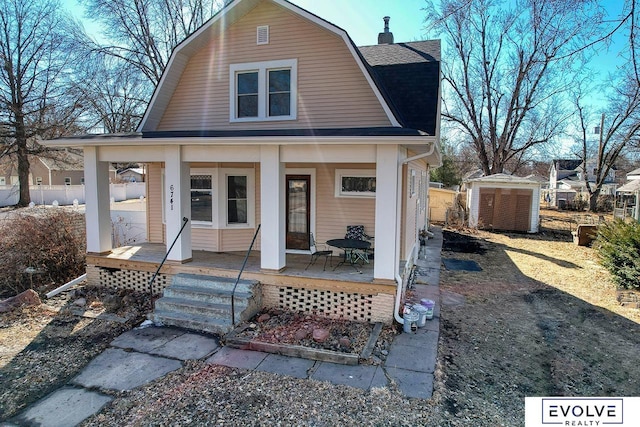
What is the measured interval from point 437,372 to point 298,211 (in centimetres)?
511

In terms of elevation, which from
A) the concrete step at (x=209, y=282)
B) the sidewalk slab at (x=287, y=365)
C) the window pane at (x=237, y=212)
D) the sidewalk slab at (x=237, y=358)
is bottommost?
the sidewalk slab at (x=287, y=365)

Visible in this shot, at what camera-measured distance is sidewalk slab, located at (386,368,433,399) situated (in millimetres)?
4586

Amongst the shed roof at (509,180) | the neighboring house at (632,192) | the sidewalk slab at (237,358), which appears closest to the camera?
the sidewalk slab at (237,358)

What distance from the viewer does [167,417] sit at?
13.5ft

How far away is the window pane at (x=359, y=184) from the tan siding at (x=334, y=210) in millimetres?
209

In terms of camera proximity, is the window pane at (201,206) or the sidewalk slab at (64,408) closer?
the sidewalk slab at (64,408)

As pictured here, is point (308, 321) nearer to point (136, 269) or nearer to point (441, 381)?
point (441, 381)

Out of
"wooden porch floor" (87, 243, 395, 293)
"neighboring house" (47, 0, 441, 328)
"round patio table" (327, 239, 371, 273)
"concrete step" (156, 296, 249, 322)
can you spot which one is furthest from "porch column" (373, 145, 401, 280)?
"concrete step" (156, 296, 249, 322)

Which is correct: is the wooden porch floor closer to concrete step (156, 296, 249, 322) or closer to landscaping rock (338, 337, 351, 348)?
concrete step (156, 296, 249, 322)

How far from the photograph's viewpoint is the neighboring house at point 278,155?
6.72 meters

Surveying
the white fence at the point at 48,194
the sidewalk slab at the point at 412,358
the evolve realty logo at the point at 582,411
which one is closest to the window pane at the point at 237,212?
the sidewalk slab at the point at 412,358

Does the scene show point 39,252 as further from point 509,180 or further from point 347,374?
point 509,180

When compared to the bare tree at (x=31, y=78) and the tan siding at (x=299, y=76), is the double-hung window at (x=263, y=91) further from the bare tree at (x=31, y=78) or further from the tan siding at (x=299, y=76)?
the bare tree at (x=31, y=78)

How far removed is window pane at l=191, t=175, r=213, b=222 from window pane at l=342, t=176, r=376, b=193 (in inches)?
128
